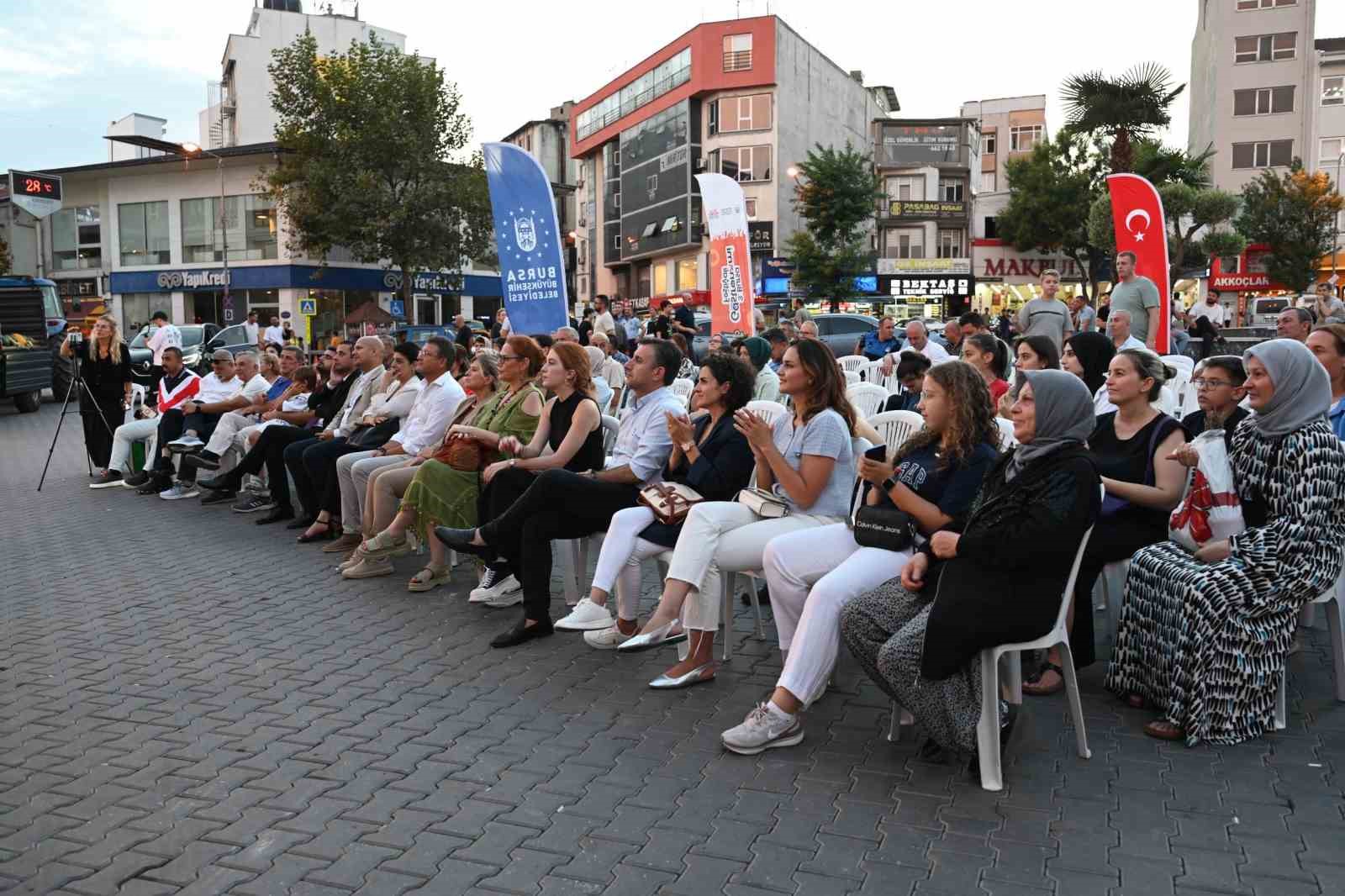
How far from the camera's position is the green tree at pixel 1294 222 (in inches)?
1807

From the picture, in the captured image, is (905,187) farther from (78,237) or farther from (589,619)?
(589,619)

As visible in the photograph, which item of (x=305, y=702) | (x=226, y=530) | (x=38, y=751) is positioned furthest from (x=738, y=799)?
(x=226, y=530)

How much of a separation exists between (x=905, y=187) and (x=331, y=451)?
5501 cm

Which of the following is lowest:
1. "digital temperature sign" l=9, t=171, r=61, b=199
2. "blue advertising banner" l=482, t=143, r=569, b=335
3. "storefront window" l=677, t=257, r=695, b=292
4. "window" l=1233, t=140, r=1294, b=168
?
"blue advertising banner" l=482, t=143, r=569, b=335

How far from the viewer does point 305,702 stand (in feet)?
16.6

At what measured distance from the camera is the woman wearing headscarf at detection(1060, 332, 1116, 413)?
6.40 meters

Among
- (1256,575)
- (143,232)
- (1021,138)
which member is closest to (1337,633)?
(1256,575)

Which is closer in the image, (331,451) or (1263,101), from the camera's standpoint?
(331,451)

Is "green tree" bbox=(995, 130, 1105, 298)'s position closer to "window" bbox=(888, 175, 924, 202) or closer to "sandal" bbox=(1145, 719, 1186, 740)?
"window" bbox=(888, 175, 924, 202)

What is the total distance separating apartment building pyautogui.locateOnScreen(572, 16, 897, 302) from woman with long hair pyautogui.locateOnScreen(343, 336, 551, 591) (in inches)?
1825

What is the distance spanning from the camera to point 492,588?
6855mm

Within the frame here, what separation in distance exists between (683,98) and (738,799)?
5422cm

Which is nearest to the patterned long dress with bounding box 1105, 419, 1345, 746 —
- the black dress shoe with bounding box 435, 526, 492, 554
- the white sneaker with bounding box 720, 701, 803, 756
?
the white sneaker with bounding box 720, 701, 803, 756

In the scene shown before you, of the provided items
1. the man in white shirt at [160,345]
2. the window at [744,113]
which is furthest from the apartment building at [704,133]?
the man in white shirt at [160,345]
